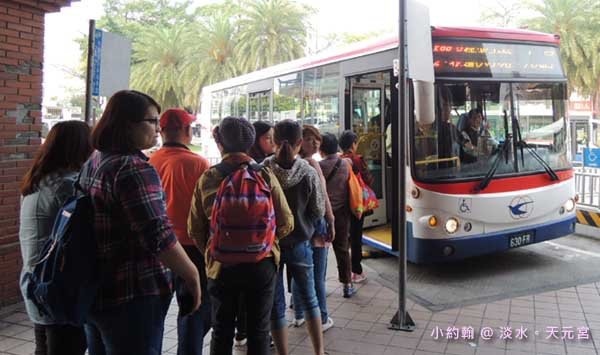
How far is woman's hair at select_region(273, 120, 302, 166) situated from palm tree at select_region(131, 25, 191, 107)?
31860mm

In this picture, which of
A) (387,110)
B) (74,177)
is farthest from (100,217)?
(387,110)

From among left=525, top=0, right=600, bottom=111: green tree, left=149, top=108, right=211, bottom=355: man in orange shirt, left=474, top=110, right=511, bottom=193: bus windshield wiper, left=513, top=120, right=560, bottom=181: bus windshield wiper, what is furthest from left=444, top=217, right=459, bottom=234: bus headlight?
left=525, top=0, right=600, bottom=111: green tree

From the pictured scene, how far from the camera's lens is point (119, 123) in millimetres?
2381

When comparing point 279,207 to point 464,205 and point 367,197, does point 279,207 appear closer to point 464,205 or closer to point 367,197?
point 367,197

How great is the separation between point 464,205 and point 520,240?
3.15 feet

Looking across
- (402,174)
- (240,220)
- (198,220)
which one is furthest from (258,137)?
(402,174)

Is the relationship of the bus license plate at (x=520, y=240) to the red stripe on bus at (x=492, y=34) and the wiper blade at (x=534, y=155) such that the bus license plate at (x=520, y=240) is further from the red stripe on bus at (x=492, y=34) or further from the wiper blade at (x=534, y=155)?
the red stripe on bus at (x=492, y=34)

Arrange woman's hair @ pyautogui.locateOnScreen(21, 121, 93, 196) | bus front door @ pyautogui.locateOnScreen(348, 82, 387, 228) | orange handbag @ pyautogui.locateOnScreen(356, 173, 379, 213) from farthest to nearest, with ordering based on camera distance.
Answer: bus front door @ pyautogui.locateOnScreen(348, 82, 387, 228), orange handbag @ pyautogui.locateOnScreen(356, 173, 379, 213), woman's hair @ pyautogui.locateOnScreen(21, 121, 93, 196)

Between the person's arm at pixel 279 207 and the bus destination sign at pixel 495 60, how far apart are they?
11.2ft

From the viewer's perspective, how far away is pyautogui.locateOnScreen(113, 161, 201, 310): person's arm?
2199 mm

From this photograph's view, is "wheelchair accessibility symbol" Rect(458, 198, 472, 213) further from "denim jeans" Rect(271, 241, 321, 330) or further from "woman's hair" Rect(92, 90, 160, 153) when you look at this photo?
"woman's hair" Rect(92, 90, 160, 153)

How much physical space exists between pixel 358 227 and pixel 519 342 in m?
2.01

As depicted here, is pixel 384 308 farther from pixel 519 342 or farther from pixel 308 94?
pixel 308 94

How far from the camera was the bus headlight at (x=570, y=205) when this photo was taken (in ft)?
22.5
